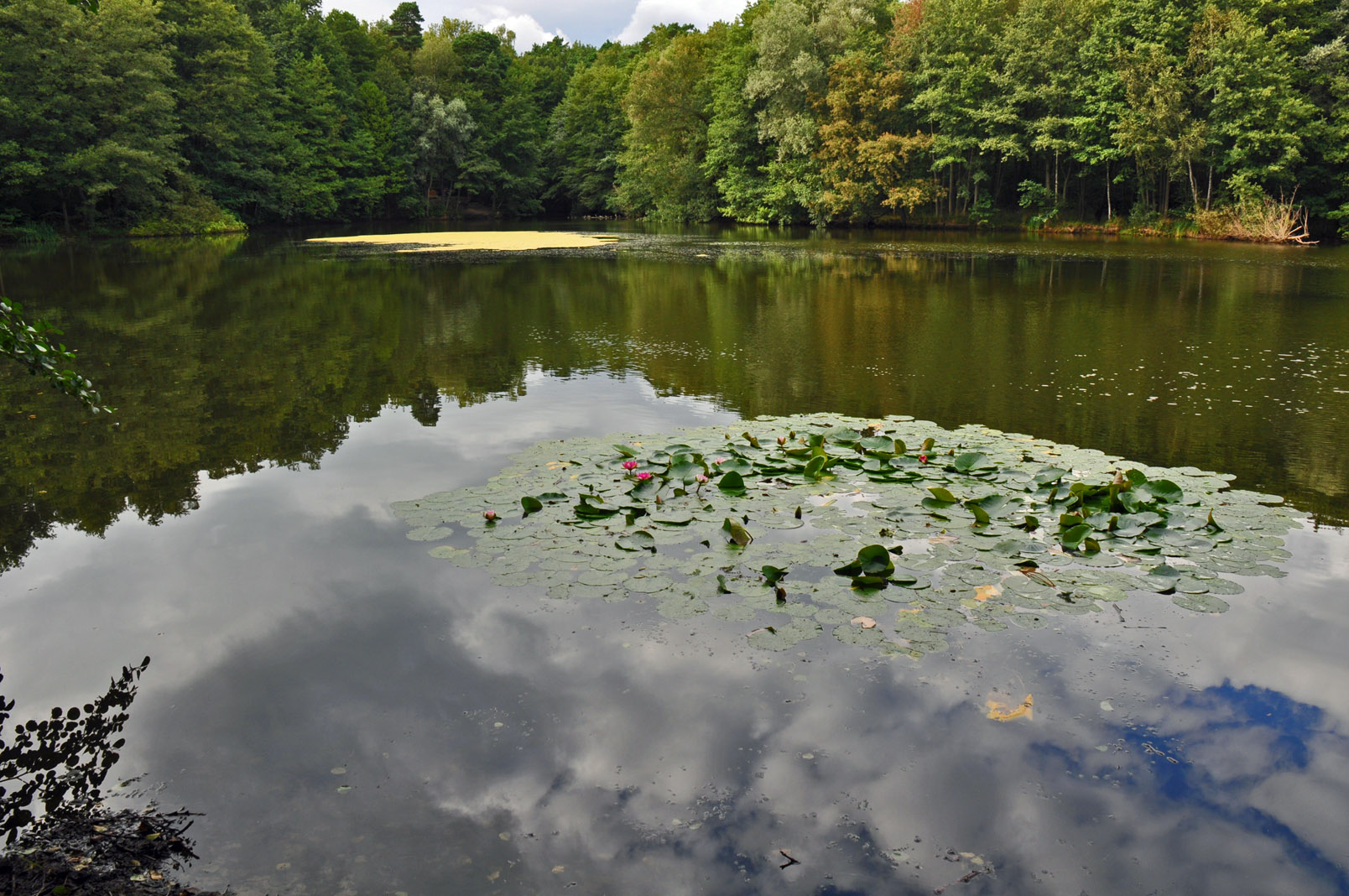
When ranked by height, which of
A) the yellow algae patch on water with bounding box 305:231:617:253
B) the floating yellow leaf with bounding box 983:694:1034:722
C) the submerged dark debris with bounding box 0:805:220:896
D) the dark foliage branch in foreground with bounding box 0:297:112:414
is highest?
the yellow algae patch on water with bounding box 305:231:617:253

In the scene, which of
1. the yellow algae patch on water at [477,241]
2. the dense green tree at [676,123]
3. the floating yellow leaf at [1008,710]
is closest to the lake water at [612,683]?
the floating yellow leaf at [1008,710]

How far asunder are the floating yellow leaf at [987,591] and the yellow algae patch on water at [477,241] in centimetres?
2282

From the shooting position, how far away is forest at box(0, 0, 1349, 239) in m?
28.6

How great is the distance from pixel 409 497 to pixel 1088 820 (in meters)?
4.04

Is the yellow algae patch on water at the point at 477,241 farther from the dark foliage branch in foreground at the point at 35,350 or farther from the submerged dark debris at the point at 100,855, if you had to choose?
the submerged dark debris at the point at 100,855

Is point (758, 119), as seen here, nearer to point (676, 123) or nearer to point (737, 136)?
point (737, 136)

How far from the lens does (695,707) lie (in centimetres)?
300

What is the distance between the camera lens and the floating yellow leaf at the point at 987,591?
3742 mm

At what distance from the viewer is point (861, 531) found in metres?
4.43

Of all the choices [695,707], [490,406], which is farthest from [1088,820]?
[490,406]

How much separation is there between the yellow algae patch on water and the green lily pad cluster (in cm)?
2107

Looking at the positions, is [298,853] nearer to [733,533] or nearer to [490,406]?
[733,533]

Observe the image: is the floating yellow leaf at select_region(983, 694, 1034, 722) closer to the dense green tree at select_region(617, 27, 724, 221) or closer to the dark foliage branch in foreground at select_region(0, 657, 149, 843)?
the dark foliage branch in foreground at select_region(0, 657, 149, 843)

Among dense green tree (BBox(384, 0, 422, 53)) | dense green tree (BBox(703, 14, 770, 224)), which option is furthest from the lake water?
dense green tree (BBox(384, 0, 422, 53))
